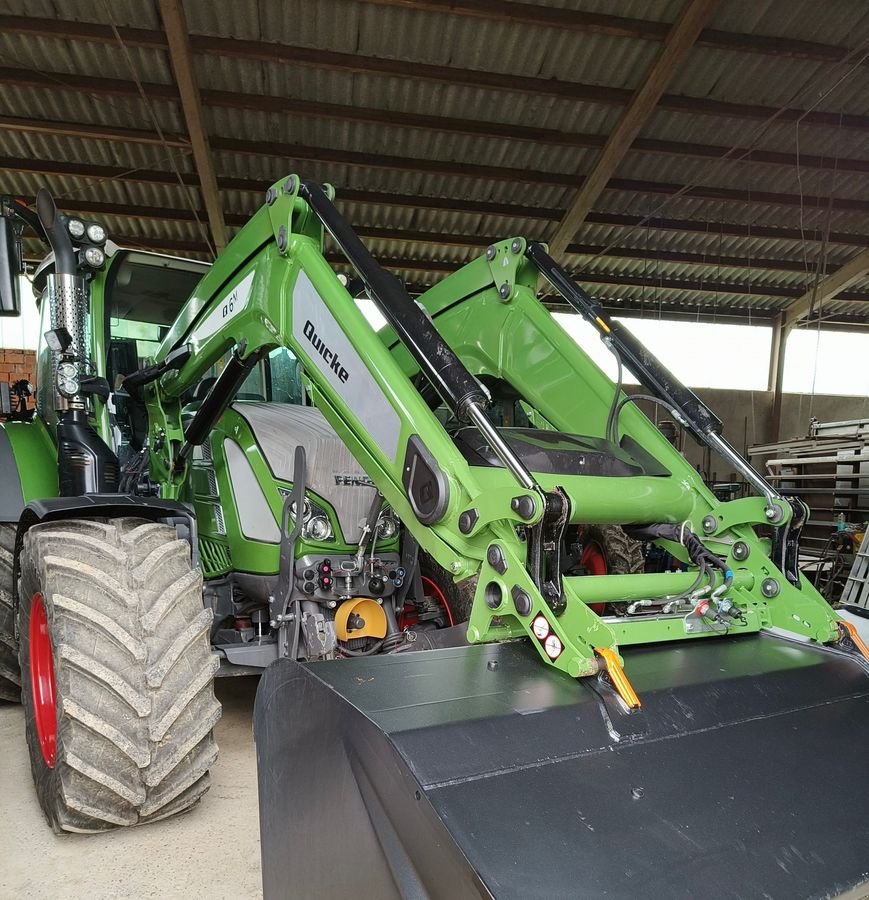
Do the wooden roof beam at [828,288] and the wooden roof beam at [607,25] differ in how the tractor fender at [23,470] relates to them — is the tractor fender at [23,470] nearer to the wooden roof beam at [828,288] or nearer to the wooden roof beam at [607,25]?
the wooden roof beam at [607,25]

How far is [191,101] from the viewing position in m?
7.43

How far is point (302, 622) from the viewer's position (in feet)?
10.3

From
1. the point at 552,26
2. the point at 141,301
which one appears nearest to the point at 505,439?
the point at 141,301

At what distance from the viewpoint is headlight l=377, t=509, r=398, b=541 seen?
3.33 metres

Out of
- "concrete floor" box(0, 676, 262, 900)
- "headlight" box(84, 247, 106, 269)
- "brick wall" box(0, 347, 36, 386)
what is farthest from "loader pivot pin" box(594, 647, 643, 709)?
"brick wall" box(0, 347, 36, 386)

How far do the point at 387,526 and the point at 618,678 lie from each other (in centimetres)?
175

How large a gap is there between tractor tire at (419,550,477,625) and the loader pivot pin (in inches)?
68.6

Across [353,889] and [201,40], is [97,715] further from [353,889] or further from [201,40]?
[201,40]

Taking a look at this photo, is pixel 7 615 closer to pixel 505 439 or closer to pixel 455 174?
pixel 505 439

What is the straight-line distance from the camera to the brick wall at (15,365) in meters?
11.3

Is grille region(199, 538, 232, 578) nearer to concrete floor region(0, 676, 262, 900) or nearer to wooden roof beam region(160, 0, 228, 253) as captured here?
concrete floor region(0, 676, 262, 900)

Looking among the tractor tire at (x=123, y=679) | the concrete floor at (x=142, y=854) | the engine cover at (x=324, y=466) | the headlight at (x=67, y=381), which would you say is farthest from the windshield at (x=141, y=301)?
the concrete floor at (x=142, y=854)

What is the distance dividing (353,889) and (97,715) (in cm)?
118

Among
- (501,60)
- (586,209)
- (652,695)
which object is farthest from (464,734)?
Result: (586,209)
